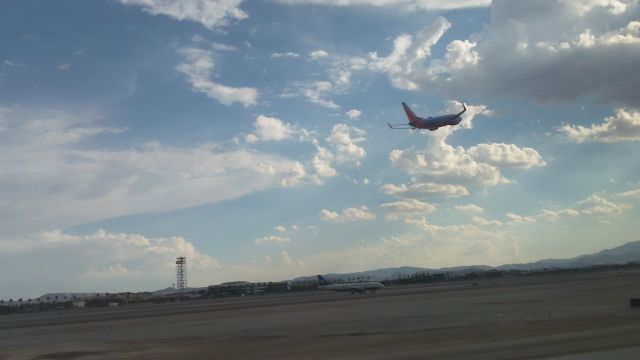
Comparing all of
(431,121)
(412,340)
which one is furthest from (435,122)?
(412,340)

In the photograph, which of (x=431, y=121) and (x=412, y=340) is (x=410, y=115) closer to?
(x=431, y=121)

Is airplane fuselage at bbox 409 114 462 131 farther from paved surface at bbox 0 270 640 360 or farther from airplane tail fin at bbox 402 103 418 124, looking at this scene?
paved surface at bbox 0 270 640 360

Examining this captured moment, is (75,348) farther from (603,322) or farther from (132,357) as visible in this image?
(603,322)

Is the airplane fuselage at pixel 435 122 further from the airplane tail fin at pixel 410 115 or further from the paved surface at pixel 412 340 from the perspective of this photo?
the paved surface at pixel 412 340

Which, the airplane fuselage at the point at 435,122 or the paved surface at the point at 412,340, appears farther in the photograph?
the airplane fuselage at the point at 435,122

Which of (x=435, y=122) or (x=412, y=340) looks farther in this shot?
(x=435, y=122)

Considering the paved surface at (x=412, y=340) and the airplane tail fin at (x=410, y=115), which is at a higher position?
the airplane tail fin at (x=410, y=115)

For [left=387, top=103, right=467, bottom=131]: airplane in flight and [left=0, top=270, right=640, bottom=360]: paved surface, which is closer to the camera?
[left=0, top=270, right=640, bottom=360]: paved surface

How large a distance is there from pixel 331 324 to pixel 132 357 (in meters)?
17.7

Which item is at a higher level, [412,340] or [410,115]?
[410,115]

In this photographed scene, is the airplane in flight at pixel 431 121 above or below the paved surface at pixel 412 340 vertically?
above

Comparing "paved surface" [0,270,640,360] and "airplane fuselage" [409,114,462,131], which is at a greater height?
"airplane fuselage" [409,114,462,131]

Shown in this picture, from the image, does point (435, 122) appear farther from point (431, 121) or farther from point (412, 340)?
point (412, 340)

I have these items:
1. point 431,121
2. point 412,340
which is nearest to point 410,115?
point 431,121
